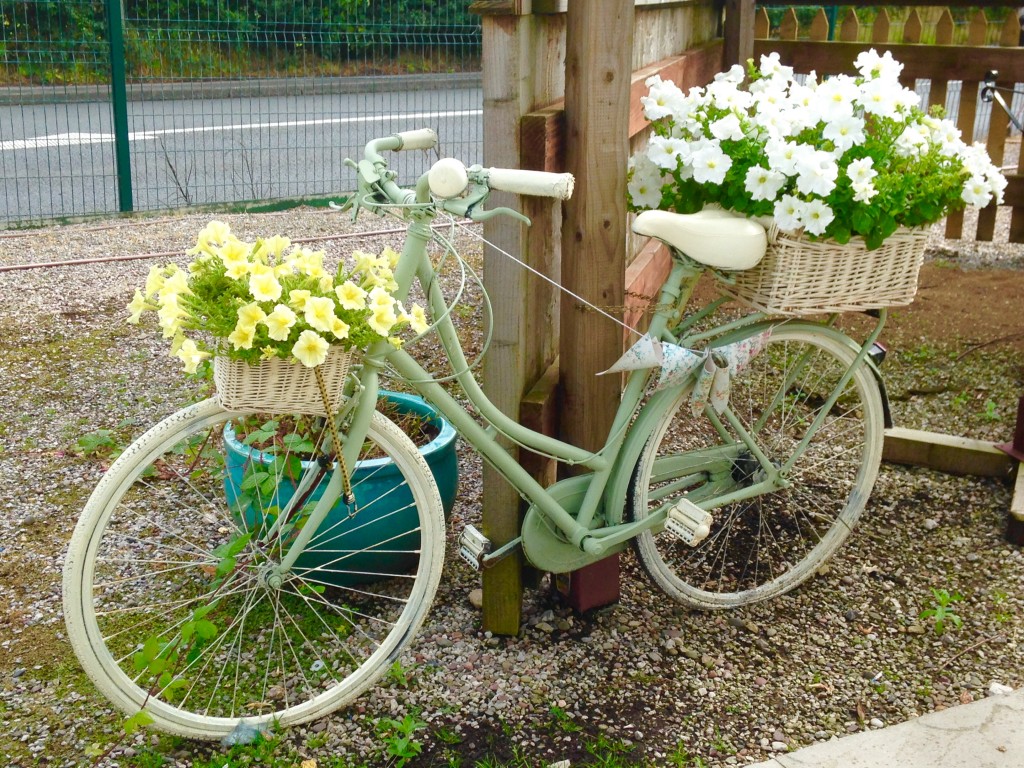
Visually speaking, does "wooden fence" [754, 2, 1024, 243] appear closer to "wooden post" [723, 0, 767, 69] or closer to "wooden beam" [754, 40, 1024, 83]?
"wooden beam" [754, 40, 1024, 83]

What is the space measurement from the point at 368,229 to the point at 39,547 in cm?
401

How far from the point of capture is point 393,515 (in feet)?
9.93

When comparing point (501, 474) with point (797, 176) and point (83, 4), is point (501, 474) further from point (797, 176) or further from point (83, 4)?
point (83, 4)

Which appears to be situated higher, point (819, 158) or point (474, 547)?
point (819, 158)

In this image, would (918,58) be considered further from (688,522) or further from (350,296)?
(350,296)

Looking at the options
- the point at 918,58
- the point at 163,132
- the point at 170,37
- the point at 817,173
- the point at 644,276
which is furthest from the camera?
the point at 163,132

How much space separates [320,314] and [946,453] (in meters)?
2.66

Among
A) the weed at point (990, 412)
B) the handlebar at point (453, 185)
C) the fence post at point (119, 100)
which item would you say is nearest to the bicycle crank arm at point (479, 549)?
the handlebar at point (453, 185)

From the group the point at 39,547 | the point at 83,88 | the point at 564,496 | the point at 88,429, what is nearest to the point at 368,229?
the point at 83,88

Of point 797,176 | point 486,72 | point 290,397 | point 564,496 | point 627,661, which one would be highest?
point 486,72

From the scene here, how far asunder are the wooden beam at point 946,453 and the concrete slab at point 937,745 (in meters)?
1.36

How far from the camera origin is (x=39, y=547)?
332 cm

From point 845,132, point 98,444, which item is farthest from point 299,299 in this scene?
point 98,444

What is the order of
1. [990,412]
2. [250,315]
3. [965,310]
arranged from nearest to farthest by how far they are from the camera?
[250,315] < [990,412] < [965,310]
